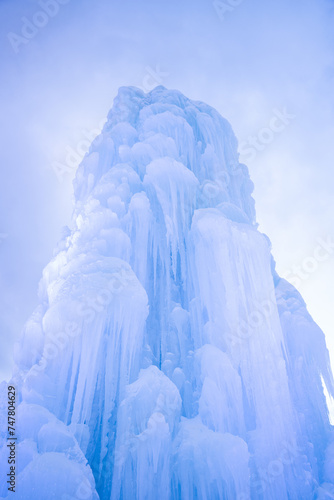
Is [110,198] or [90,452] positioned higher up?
[110,198]

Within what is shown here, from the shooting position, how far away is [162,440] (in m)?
6.23

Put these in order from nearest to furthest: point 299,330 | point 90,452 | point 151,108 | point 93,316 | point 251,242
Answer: point 90,452 → point 93,316 → point 251,242 → point 299,330 → point 151,108

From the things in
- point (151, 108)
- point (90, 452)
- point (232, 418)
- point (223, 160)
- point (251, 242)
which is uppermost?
point (151, 108)

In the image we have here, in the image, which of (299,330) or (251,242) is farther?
(299,330)

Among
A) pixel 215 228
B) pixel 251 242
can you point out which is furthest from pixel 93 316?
pixel 251 242

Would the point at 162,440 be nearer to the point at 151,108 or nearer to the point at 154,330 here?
the point at 154,330

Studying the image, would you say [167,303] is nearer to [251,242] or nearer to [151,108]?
[251,242]

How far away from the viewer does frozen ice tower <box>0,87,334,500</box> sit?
20.2 ft

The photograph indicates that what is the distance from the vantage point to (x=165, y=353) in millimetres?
9195

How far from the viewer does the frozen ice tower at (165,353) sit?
6.16m

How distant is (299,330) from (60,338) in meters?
8.37

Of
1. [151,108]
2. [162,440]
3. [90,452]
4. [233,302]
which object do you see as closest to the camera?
[162,440]

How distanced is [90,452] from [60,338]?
2.52 metres

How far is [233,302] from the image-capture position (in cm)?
946
